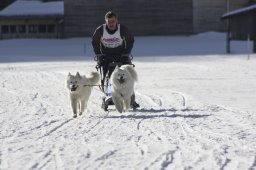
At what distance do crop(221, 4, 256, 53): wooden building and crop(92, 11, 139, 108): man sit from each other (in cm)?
2055

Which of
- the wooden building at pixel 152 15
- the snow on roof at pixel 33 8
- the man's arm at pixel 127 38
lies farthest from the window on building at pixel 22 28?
the man's arm at pixel 127 38

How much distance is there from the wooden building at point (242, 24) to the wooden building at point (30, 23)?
13921 millimetres

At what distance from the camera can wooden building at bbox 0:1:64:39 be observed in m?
44.8

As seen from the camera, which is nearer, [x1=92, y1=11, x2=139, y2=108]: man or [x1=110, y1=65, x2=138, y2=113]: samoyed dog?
[x1=110, y1=65, x2=138, y2=113]: samoyed dog

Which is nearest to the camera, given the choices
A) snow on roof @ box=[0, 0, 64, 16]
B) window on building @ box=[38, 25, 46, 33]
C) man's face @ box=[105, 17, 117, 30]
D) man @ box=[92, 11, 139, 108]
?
man's face @ box=[105, 17, 117, 30]

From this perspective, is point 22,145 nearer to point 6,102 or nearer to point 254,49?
point 6,102

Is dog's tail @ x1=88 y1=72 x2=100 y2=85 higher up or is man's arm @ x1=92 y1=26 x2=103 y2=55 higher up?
man's arm @ x1=92 y1=26 x2=103 y2=55

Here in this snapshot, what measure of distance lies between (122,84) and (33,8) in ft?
125

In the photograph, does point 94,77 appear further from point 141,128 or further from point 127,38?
point 141,128

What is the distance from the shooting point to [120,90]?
10039 mm

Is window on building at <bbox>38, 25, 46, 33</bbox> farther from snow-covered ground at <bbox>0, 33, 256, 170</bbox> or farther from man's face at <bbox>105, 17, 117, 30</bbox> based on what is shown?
man's face at <bbox>105, 17, 117, 30</bbox>

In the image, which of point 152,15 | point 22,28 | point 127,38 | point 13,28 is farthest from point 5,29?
point 127,38

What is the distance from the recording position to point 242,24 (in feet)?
116

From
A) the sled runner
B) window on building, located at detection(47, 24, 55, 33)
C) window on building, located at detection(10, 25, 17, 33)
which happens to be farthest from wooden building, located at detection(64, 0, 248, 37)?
the sled runner
